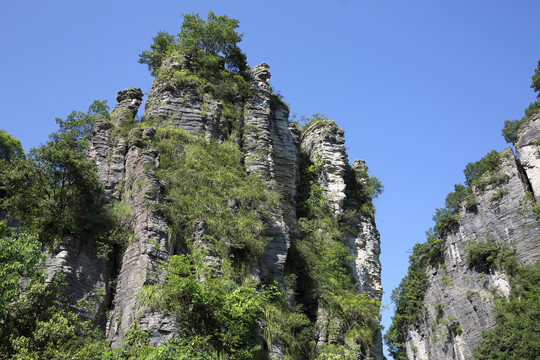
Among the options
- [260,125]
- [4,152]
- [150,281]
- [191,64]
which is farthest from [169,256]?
[4,152]

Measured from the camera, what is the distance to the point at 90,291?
16766mm

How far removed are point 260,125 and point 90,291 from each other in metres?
12.5

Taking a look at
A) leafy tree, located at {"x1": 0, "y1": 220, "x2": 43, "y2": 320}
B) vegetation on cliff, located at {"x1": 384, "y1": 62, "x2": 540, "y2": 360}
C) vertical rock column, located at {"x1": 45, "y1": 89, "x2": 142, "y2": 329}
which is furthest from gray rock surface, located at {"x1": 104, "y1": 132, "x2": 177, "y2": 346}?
vegetation on cliff, located at {"x1": 384, "y1": 62, "x2": 540, "y2": 360}

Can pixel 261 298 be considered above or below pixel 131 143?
below

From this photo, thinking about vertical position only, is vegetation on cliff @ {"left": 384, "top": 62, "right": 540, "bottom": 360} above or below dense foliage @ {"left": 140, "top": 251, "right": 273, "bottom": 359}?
above

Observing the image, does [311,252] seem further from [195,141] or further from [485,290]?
[485,290]

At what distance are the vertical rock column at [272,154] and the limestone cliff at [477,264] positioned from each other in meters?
21.5

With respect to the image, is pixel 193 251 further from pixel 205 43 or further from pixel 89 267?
pixel 205 43

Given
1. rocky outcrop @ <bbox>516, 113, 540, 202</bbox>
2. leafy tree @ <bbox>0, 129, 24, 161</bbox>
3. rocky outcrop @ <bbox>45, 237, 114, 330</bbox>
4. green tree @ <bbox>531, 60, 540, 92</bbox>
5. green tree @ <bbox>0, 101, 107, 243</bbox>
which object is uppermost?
green tree @ <bbox>531, 60, 540, 92</bbox>

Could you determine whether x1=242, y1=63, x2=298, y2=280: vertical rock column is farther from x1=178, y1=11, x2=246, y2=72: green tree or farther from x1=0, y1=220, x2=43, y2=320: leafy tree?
x1=0, y1=220, x2=43, y2=320: leafy tree

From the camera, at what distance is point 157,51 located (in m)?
30.6

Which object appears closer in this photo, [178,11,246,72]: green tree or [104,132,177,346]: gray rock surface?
[104,132,177,346]: gray rock surface

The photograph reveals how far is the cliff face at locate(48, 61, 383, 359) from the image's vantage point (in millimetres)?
16484

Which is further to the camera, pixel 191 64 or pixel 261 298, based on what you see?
pixel 191 64
